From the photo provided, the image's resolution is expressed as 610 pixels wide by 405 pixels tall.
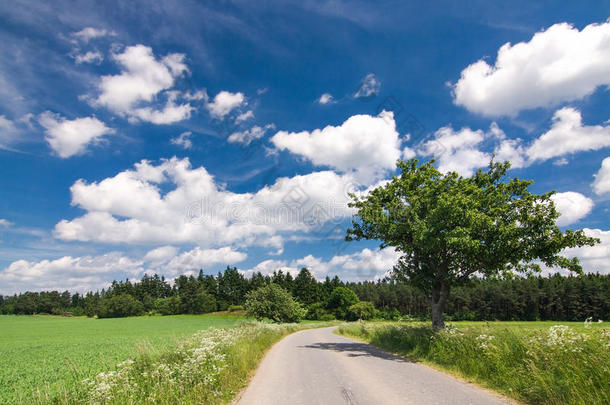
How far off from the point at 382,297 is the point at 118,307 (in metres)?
103

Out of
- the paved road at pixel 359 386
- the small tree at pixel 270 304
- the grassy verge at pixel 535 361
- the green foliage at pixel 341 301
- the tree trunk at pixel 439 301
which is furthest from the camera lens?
the green foliage at pixel 341 301

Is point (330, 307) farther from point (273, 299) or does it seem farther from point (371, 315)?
point (273, 299)

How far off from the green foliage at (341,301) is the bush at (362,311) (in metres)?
3.62

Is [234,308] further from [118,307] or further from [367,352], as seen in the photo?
[367,352]

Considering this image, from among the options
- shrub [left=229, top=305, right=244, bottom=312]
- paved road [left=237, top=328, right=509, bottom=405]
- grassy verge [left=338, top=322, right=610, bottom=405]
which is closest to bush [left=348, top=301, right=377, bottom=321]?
shrub [left=229, top=305, right=244, bottom=312]

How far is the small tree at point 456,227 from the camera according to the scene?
648 inches

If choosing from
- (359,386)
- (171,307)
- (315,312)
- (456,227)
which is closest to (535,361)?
(359,386)

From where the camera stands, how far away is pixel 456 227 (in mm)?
15859

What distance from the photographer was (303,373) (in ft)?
38.5

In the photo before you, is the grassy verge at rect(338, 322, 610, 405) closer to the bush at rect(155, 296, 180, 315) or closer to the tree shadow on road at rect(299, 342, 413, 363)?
the tree shadow on road at rect(299, 342, 413, 363)

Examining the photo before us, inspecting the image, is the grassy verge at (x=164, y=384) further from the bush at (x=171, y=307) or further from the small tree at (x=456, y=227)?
the bush at (x=171, y=307)

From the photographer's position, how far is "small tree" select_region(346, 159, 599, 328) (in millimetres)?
16469

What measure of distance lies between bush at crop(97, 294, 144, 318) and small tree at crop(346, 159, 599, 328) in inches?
5049

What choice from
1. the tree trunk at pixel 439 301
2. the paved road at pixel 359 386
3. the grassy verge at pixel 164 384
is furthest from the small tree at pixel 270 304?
the grassy verge at pixel 164 384
